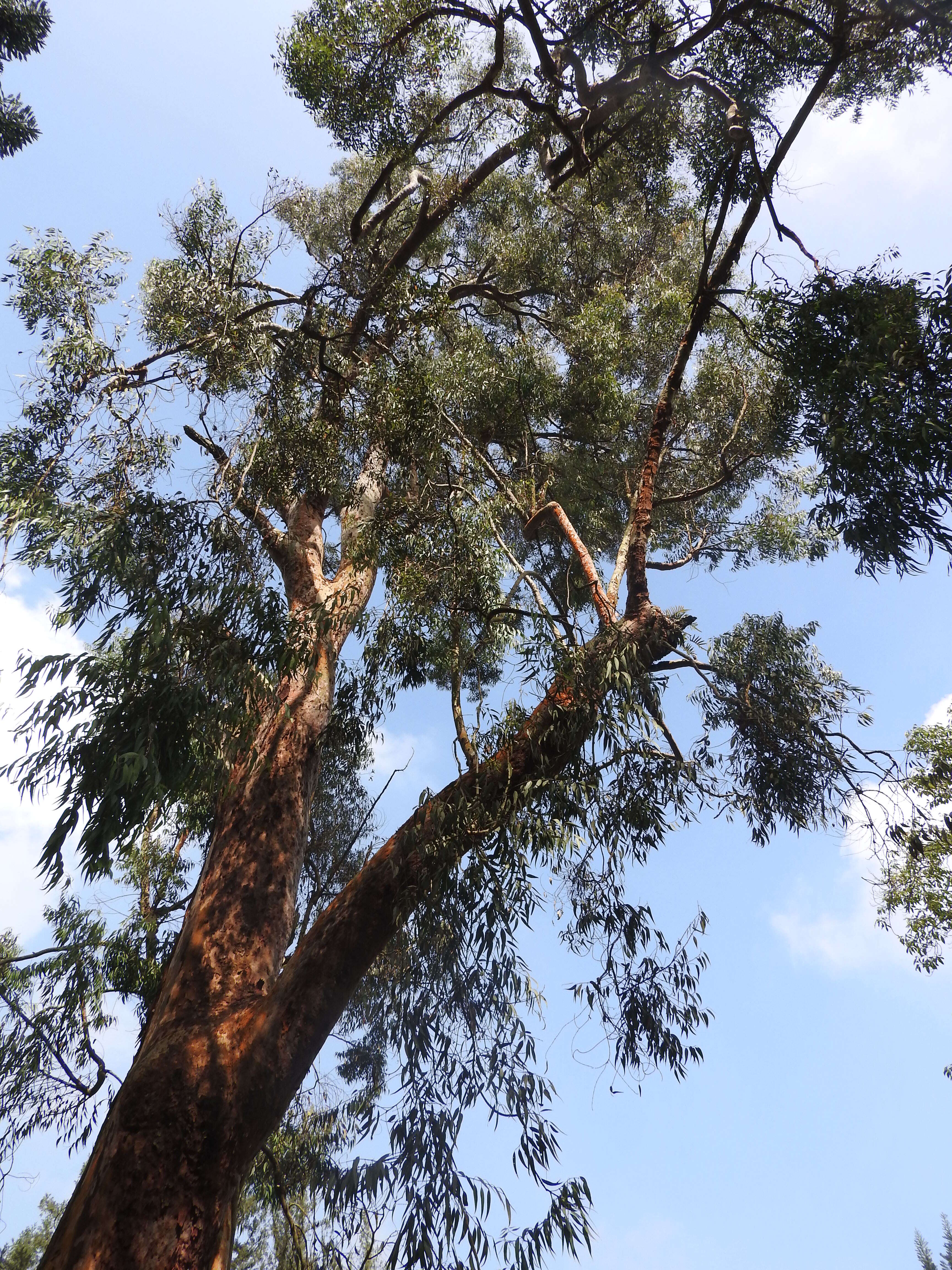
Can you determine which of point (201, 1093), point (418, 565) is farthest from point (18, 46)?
point (201, 1093)

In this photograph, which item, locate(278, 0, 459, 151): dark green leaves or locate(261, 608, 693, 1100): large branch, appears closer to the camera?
locate(261, 608, 693, 1100): large branch

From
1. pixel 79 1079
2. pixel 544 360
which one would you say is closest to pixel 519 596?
pixel 544 360

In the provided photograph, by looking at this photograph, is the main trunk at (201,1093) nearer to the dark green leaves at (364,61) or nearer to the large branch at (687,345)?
the large branch at (687,345)

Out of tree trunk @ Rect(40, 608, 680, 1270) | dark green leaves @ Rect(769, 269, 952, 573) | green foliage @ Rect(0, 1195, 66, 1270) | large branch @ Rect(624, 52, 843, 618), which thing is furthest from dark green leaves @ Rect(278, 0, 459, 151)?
green foliage @ Rect(0, 1195, 66, 1270)

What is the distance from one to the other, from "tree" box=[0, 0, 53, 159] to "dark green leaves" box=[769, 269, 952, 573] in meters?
6.79

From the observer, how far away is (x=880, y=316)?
12.6 feet

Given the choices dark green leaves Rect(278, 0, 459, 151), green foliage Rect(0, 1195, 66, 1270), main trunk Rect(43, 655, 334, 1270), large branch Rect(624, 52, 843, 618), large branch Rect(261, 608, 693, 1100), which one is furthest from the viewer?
green foliage Rect(0, 1195, 66, 1270)

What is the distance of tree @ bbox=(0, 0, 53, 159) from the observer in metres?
6.94

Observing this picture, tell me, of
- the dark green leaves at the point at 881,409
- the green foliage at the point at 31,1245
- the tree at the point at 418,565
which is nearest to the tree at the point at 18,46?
the tree at the point at 418,565

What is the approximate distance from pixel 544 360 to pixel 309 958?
6881mm

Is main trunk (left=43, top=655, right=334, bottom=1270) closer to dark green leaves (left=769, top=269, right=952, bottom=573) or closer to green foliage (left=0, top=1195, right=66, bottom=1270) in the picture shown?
dark green leaves (left=769, top=269, right=952, bottom=573)

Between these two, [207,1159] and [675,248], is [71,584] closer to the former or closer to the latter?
[207,1159]

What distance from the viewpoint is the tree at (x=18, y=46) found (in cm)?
694

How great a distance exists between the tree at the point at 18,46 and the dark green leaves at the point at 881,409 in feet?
22.3
